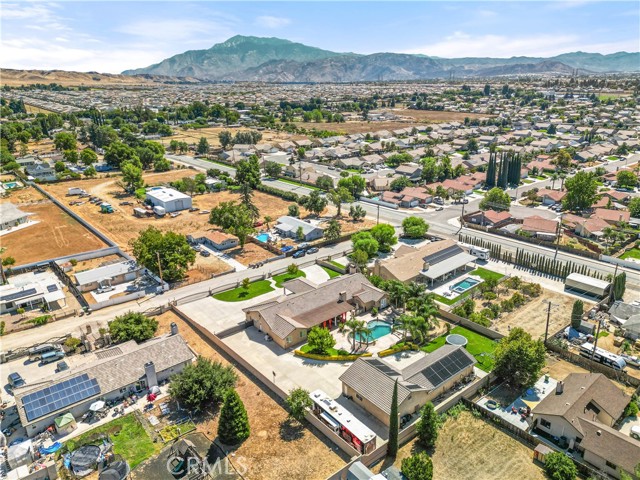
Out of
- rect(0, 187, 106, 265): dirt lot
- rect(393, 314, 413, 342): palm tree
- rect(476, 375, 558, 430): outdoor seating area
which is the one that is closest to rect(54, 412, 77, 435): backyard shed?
rect(393, 314, 413, 342): palm tree

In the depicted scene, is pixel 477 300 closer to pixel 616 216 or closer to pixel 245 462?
pixel 245 462

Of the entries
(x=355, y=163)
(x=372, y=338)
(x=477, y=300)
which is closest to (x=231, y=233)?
(x=372, y=338)

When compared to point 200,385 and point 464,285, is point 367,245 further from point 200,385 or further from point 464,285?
point 200,385

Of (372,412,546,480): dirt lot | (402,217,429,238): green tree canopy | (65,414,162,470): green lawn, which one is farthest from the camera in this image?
(402,217,429,238): green tree canopy

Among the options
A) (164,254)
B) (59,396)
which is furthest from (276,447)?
(164,254)

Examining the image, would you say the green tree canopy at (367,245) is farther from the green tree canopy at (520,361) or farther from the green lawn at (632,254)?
the green lawn at (632,254)

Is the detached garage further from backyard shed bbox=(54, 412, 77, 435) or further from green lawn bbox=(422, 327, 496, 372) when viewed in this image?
green lawn bbox=(422, 327, 496, 372)
